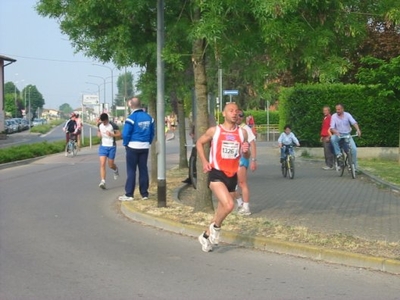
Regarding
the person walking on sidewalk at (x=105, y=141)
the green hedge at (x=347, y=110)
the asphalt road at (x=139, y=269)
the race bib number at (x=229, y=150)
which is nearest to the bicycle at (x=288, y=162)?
the person walking on sidewalk at (x=105, y=141)

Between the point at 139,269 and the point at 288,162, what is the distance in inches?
380

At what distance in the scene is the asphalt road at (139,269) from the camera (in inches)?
222

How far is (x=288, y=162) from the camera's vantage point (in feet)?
51.4

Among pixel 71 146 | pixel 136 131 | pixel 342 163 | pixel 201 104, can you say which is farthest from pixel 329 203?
pixel 71 146

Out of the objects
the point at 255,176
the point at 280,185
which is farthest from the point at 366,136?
the point at 280,185

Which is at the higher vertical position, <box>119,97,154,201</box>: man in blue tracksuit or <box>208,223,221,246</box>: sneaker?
<box>119,97,154,201</box>: man in blue tracksuit

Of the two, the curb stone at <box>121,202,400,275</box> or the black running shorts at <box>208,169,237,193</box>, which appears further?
the black running shorts at <box>208,169,237,193</box>

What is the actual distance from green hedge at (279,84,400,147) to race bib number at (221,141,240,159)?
653 inches

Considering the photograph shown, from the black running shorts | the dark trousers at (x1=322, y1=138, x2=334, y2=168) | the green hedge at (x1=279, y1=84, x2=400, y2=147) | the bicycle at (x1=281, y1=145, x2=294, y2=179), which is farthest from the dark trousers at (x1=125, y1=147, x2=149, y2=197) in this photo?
the green hedge at (x1=279, y1=84, x2=400, y2=147)

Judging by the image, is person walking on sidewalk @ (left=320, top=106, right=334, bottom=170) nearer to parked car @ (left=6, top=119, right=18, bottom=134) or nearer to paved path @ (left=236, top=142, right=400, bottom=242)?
paved path @ (left=236, top=142, right=400, bottom=242)

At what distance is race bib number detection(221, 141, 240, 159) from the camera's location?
7.16 m

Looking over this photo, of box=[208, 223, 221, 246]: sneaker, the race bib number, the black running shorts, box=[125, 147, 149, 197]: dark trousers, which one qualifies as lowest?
box=[208, 223, 221, 246]: sneaker

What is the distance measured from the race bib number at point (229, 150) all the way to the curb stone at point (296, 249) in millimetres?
1166

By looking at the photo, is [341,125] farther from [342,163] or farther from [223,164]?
[223,164]
